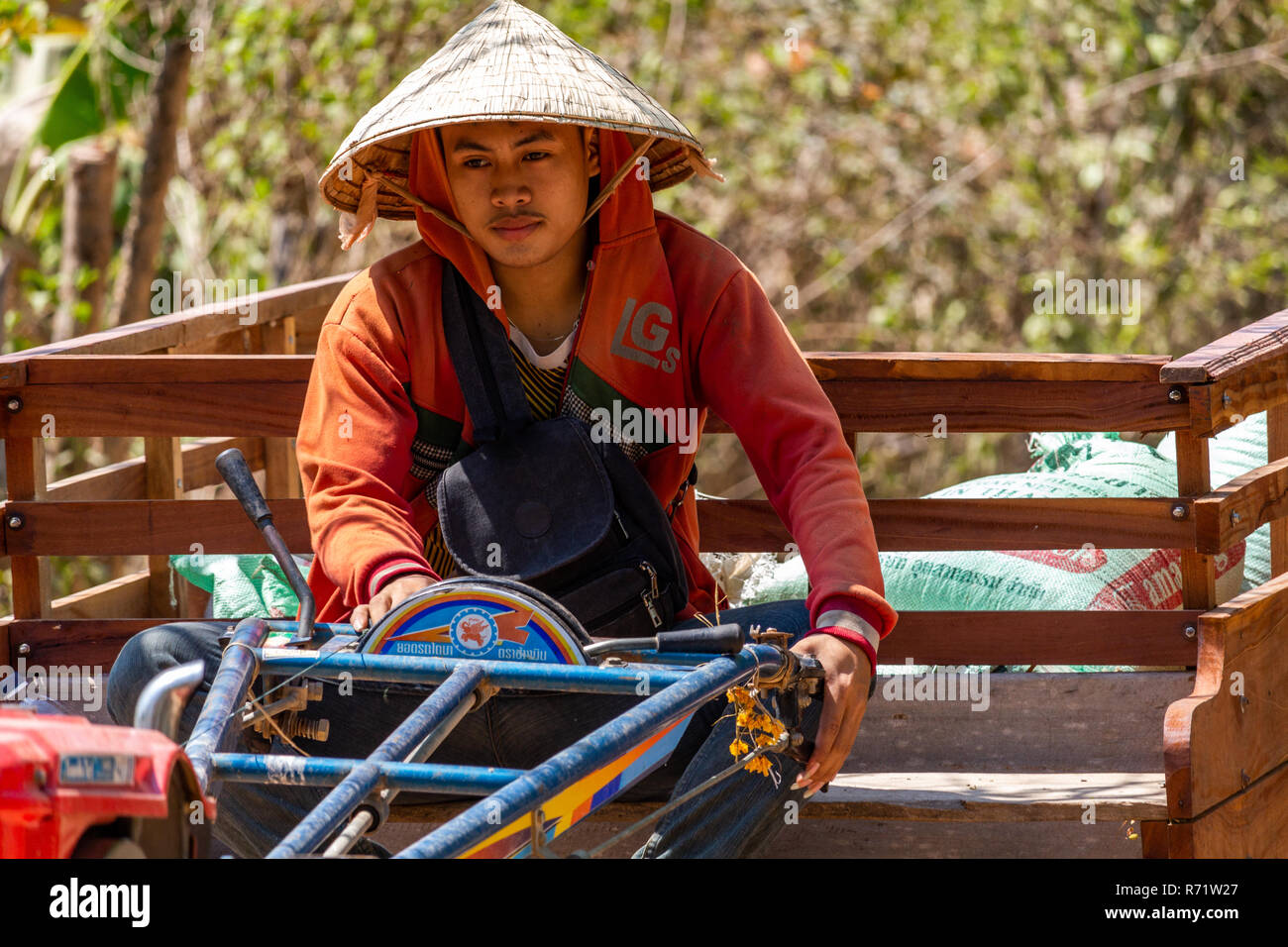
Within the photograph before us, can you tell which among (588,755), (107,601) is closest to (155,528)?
(107,601)

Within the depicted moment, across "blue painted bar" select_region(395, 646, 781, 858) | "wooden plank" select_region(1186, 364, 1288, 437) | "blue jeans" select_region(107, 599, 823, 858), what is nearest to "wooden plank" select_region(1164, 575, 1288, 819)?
"wooden plank" select_region(1186, 364, 1288, 437)

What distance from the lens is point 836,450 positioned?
9.05 feet

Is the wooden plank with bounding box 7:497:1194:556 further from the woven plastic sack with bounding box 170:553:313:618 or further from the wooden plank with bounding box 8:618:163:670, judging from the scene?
the woven plastic sack with bounding box 170:553:313:618

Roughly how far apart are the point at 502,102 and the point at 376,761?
1.32 metres

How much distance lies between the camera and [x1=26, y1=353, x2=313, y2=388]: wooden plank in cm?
331

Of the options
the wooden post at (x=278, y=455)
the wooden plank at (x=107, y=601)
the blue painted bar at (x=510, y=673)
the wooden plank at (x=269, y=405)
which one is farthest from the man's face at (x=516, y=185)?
the wooden post at (x=278, y=455)

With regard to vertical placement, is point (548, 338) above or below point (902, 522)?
above

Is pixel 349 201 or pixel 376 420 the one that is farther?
pixel 349 201

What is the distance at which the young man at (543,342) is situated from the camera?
2639 millimetres

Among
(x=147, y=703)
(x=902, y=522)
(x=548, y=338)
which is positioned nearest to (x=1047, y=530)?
(x=902, y=522)

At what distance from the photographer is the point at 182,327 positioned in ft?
13.4
